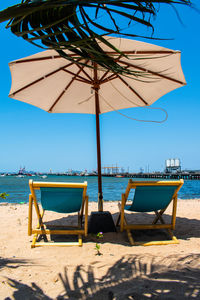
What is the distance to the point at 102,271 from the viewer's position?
200 cm

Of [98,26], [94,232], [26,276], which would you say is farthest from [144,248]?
[98,26]

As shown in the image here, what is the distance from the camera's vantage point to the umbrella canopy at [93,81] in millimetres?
3162

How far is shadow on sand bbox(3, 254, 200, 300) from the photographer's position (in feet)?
5.14

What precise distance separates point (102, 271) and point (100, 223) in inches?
53.5

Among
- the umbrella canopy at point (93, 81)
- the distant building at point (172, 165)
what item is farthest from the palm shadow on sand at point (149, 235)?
the distant building at point (172, 165)

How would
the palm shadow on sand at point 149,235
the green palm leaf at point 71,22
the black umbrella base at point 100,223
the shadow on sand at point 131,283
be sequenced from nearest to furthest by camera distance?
the green palm leaf at point 71,22
the shadow on sand at point 131,283
the palm shadow on sand at point 149,235
the black umbrella base at point 100,223

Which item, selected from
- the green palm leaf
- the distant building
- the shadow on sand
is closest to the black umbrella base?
the shadow on sand

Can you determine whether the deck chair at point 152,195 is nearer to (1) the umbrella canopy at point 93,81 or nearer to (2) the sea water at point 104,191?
(1) the umbrella canopy at point 93,81

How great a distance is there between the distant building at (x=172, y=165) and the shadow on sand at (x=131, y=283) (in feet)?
278

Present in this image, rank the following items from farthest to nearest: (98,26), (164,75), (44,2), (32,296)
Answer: (164,75) < (32,296) < (98,26) < (44,2)

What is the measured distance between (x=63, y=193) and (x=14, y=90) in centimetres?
225

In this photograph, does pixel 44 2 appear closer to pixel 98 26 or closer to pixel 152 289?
pixel 98 26

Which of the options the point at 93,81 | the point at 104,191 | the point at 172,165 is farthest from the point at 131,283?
the point at 172,165

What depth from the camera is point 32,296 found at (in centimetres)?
159
